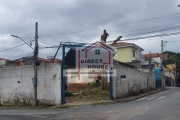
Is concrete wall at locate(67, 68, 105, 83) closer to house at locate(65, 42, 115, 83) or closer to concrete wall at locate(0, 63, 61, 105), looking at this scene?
house at locate(65, 42, 115, 83)

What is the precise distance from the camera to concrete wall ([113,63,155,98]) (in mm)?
21066

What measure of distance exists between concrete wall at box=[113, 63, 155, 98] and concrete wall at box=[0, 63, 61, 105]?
16.7ft

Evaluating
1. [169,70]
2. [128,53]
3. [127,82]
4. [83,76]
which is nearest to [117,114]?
[127,82]

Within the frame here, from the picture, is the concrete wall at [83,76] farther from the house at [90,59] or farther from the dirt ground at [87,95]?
the dirt ground at [87,95]

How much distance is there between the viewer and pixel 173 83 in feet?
172

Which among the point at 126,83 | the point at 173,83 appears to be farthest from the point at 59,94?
the point at 173,83

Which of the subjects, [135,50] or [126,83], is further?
[135,50]

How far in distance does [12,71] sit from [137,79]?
12805 mm

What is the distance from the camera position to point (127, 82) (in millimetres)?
23156

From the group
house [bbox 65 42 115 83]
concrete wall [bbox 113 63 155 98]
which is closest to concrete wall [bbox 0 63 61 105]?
house [bbox 65 42 115 83]

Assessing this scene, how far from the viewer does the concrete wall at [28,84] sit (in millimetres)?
19188

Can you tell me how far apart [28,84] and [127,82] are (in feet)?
30.2

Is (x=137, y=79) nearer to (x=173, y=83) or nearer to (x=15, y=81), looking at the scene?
(x=15, y=81)

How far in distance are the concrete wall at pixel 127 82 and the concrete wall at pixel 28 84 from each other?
5087 millimetres
